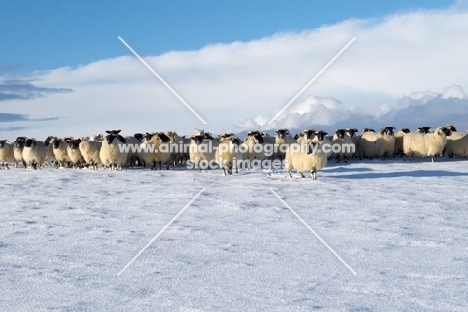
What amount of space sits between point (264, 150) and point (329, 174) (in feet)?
17.5

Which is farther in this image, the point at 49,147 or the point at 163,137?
the point at 49,147

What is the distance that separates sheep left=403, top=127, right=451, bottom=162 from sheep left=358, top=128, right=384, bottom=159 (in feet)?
4.56

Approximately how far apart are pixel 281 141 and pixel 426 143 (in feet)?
25.0

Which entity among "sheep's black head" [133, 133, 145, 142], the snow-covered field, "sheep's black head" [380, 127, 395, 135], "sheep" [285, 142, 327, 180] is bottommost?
the snow-covered field

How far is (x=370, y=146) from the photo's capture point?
27.6 metres

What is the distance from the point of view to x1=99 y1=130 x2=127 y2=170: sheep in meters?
22.2

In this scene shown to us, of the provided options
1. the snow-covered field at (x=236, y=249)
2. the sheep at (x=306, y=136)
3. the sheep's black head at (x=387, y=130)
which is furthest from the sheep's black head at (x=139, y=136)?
the sheep's black head at (x=387, y=130)

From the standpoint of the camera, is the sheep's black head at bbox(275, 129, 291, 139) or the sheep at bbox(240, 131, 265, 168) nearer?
the sheep at bbox(240, 131, 265, 168)

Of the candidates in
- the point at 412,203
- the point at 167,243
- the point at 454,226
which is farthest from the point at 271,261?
the point at 412,203

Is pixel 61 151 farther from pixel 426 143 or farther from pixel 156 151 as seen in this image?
pixel 426 143

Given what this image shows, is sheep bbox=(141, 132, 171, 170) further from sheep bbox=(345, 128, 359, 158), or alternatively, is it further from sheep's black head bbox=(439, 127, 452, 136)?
sheep's black head bbox=(439, 127, 452, 136)

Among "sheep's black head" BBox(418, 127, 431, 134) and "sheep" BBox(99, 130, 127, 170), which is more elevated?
"sheep's black head" BBox(418, 127, 431, 134)

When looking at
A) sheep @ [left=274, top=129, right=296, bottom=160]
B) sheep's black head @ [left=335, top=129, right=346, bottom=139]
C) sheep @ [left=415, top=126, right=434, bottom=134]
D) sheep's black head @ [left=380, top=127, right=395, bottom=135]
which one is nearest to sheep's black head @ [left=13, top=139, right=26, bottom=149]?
sheep @ [left=274, top=129, right=296, bottom=160]

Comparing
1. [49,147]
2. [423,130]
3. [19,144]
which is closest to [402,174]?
[423,130]
